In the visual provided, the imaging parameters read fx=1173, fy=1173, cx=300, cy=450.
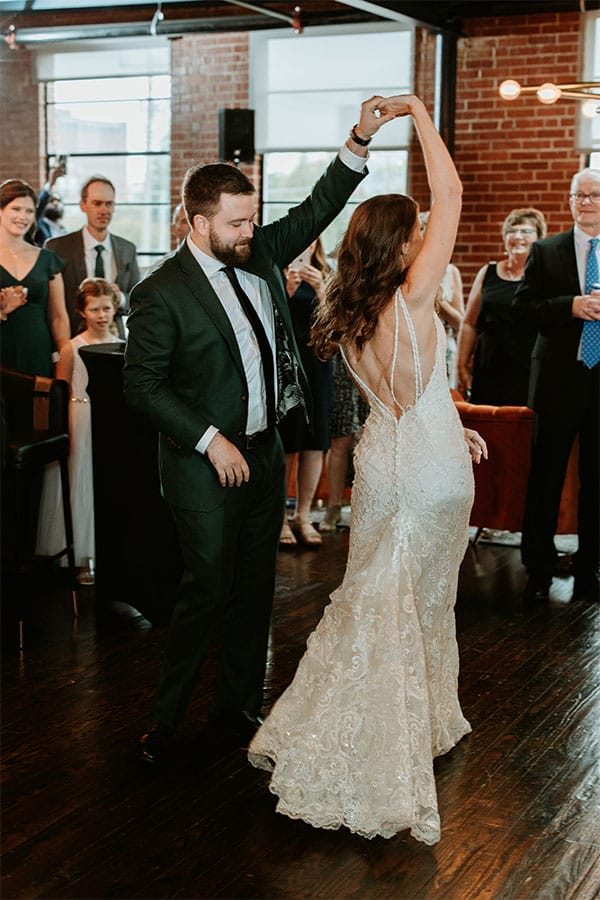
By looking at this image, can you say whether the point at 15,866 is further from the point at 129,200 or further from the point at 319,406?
the point at 129,200

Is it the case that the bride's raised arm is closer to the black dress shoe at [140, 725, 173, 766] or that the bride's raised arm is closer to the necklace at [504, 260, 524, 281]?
the black dress shoe at [140, 725, 173, 766]

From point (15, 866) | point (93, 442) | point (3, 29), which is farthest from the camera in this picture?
point (3, 29)

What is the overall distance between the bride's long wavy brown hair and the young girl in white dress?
2.53 m

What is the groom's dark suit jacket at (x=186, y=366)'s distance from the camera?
3.26 meters

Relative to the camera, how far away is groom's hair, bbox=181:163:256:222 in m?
3.21

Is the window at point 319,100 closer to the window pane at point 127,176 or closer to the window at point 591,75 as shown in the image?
the window pane at point 127,176

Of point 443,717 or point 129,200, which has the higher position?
point 129,200

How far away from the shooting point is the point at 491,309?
257 inches

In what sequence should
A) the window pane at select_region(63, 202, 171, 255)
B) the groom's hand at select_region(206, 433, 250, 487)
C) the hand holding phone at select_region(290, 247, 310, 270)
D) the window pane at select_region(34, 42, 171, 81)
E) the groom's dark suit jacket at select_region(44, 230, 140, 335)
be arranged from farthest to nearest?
the window pane at select_region(63, 202, 171, 255) < the window pane at select_region(34, 42, 171, 81) < the groom's dark suit jacket at select_region(44, 230, 140, 335) < the hand holding phone at select_region(290, 247, 310, 270) < the groom's hand at select_region(206, 433, 250, 487)

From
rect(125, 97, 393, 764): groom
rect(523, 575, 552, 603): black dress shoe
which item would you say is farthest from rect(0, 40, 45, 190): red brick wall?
rect(125, 97, 393, 764): groom

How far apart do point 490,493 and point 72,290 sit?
2.52 metres

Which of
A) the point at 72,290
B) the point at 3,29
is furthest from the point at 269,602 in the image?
the point at 3,29

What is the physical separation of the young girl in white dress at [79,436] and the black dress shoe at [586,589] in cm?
228

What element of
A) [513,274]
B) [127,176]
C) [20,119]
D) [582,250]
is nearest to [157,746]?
A: [582,250]
